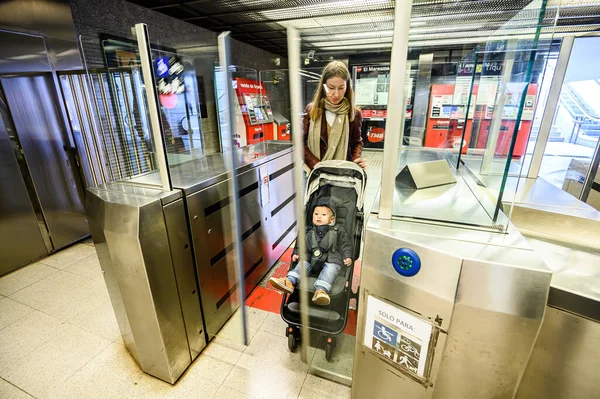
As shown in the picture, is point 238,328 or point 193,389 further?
point 238,328

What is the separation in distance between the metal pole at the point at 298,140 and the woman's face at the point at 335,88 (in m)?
0.22

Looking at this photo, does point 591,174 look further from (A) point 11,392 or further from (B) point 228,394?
(A) point 11,392

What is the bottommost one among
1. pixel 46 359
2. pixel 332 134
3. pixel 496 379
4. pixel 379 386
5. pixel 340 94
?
pixel 46 359

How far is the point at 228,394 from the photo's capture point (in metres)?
1.58

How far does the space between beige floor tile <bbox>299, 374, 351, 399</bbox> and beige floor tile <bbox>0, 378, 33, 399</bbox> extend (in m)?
1.62

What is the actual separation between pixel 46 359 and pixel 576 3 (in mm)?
6707

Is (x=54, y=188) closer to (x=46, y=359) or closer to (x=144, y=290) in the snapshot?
(x=46, y=359)

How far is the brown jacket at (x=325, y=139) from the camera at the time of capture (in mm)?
1628

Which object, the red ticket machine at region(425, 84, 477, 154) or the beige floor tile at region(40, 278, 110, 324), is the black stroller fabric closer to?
the red ticket machine at region(425, 84, 477, 154)

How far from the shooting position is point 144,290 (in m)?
1.45

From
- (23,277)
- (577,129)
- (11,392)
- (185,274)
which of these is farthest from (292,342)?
(577,129)

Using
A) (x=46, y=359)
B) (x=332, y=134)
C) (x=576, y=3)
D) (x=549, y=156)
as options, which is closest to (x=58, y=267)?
(x=46, y=359)

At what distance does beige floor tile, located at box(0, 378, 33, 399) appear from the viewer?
1573mm

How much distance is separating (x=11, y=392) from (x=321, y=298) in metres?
1.94
